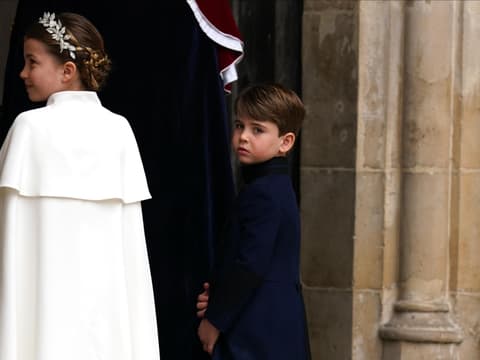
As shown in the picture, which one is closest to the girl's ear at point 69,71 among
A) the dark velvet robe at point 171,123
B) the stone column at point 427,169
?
the dark velvet robe at point 171,123

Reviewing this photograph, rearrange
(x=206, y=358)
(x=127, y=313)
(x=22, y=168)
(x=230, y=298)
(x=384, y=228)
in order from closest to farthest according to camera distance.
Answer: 1. (x=22, y=168)
2. (x=127, y=313)
3. (x=230, y=298)
4. (x=206, y=358)
5. (x=384, y=228)

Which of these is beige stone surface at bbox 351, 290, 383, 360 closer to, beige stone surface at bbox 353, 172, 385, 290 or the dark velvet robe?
beige stone surface at bbox 353, 172, 385, 290

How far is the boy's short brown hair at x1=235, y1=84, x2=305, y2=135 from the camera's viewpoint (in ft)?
12.9

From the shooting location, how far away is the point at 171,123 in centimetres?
454

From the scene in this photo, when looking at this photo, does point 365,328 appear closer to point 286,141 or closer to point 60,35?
point 286,141

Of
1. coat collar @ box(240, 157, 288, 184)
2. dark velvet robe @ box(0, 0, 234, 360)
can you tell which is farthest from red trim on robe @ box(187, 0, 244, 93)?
coat collar @ box(240, 157, 288, 184)

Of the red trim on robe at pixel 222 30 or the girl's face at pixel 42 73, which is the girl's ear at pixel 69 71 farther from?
the red trim on robe at pixel 222 30

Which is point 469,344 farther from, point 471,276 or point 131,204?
point 131,204

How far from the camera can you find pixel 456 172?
5.30m

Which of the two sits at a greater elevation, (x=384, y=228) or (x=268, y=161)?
(x=268, y=161)

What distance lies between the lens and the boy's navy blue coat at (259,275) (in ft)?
12.6

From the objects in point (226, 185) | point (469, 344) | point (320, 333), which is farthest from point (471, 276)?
point (226, 185)

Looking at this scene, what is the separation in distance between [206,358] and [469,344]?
4.20 ft

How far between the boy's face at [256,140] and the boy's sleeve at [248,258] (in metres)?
0.11
